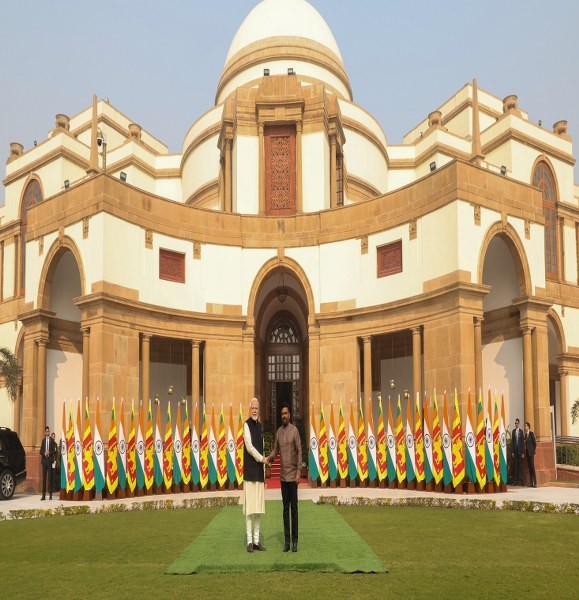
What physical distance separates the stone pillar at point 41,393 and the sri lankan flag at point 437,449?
12101 mm

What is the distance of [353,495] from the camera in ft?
62.2

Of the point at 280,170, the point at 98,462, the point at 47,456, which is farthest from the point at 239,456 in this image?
the point at 280,170

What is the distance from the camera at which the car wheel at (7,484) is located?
19.8 metres

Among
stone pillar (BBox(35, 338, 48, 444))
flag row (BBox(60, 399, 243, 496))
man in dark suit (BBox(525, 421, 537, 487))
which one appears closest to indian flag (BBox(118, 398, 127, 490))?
flag row (BBox(60, 399, 243, 496))

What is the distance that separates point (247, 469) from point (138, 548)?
195 centimetres

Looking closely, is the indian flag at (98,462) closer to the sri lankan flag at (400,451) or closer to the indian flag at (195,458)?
the indian flag at (195,458)

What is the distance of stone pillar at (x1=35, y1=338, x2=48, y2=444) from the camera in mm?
23562

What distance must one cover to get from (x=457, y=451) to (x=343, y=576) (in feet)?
38.6

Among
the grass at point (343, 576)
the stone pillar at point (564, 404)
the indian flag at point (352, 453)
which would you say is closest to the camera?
the grass at point (343, 576)

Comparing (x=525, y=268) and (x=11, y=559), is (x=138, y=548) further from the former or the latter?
(x=525, y=268)

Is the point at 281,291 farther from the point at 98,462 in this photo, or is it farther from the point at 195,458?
the point at 98,462

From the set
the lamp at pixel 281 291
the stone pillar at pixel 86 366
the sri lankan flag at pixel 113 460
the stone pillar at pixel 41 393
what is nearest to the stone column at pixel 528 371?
the lamp at pixel 281 291

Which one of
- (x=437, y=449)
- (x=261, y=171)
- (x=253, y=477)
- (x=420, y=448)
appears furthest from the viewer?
(x=261, y=171)

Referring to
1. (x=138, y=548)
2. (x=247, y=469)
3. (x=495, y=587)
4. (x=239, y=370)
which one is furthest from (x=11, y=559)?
(x=239, y=370)
